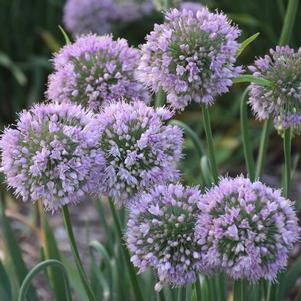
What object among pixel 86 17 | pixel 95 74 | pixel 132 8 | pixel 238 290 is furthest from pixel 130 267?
pixel 132 8

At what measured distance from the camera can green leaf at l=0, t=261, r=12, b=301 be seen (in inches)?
73.3

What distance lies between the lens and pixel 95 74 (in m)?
1.66

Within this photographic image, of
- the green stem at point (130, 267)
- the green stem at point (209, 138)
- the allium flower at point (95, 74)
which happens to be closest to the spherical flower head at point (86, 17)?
the allium flower at point (95, 74)

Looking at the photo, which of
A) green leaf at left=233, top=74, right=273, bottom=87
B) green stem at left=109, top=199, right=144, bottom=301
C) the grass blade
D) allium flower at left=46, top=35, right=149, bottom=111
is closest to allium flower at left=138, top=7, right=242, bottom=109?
green leaf at left=233, top=74, right=273, bottom=87

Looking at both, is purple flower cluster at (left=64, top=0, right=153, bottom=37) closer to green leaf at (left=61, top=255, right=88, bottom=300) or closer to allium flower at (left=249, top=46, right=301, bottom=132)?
green leaf at (left=61, top=255, right=88, bottom=300)

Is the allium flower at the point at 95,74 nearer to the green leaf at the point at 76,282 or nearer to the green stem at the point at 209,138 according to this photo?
the green stem at the point at 209,138

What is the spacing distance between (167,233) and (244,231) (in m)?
0.15

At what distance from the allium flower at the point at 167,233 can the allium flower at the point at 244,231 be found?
4 cm

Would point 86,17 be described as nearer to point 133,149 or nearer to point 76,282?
point 76,282

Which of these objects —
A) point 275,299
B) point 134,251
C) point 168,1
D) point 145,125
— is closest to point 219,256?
point 134,251

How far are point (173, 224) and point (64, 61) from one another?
56 cm

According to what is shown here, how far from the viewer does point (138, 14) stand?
137 inches

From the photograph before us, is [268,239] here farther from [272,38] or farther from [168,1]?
[272,38]

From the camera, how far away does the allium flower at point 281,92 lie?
1.52 metres
